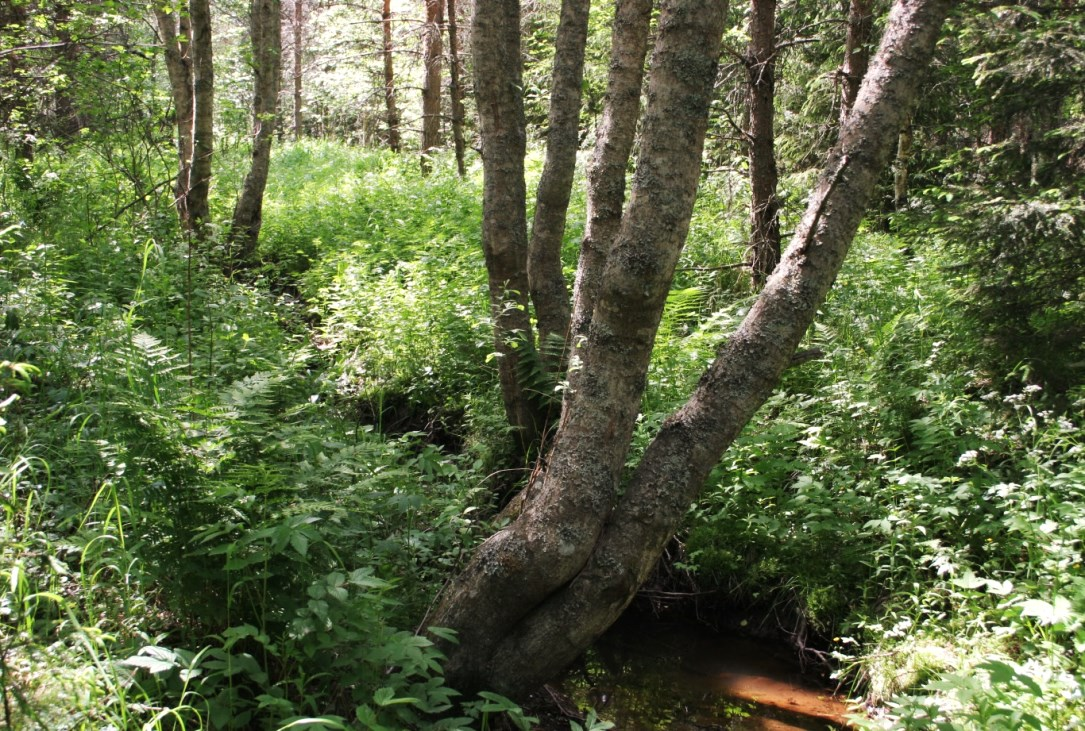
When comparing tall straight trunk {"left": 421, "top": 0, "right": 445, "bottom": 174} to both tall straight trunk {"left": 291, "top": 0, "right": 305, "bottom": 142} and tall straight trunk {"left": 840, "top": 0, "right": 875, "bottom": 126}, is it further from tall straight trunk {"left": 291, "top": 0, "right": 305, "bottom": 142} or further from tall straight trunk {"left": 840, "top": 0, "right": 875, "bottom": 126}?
tall straight trunk {"left": 291, "top": 0, "right": 305, "bottom": 142}

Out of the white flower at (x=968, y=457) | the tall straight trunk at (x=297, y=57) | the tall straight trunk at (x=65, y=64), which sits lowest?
the white flower at (x=968, y=457)

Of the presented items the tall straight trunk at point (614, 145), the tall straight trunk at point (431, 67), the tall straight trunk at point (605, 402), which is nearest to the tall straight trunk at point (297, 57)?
the tall straight trunk at point (431, 67)

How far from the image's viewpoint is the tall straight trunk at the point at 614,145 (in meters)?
4.80

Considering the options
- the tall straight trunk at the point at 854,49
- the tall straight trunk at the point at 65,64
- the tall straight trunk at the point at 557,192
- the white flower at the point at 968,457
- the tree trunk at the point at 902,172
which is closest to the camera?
the white flower at the point at 968,457

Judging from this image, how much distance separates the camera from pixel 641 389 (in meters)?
3.62

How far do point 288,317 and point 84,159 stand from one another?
6.72m

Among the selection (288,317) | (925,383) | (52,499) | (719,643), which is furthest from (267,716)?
(288,317)

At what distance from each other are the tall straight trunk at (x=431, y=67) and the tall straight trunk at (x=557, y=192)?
30.0 ft

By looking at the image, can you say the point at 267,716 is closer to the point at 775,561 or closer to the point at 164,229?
the point at 775,561

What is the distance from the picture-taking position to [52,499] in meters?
3.47

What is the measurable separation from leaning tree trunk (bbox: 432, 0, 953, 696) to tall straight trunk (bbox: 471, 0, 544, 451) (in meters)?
1.82

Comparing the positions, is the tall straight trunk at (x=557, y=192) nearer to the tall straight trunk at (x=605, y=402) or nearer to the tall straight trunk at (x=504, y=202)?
the tall straight trunk at (x=504, y=202)

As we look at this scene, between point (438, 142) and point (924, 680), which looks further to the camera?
point (438, 142)

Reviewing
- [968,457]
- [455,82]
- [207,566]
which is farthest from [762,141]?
[455,82]
